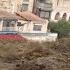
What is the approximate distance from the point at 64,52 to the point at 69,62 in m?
1.66

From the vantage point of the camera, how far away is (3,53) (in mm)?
10352

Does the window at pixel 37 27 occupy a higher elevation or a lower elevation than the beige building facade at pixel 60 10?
lower

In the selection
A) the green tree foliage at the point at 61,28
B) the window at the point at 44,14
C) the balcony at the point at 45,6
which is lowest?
the green tree foliage at the point at 61,28

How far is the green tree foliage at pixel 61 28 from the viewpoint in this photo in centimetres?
3175

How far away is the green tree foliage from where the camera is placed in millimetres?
31750

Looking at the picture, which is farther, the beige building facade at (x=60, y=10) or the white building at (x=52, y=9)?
the beige building facade at (x=60, y=10)

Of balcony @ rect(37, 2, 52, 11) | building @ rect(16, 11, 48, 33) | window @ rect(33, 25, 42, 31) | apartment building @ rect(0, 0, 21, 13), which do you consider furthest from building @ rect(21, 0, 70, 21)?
A: window @ rect(33, 25, 42, 31)

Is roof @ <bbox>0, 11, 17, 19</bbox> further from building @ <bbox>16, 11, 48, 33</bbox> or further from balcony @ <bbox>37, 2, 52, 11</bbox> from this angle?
balcony @ <bbox>37, 2, 52, 11</bbox>

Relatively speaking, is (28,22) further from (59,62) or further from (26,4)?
(59,62)

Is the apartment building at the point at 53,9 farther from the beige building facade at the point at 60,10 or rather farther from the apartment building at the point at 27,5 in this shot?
the apartment building at the point at 27,5

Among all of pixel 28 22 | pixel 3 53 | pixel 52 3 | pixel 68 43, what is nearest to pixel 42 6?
pixel 52 3

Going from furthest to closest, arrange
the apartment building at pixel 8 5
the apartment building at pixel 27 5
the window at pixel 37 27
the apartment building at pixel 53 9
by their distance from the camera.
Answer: the apartment building at pixel 53 9 → the apartment building at pixel 27 5 → the apartment building at pixel 8 5 → the window at pixel 37 27

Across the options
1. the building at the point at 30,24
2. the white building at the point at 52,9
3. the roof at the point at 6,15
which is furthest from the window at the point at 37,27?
the white building at the point at 52,9

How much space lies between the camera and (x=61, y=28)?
105 ft
